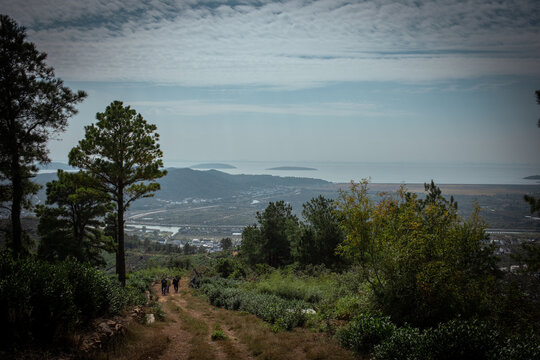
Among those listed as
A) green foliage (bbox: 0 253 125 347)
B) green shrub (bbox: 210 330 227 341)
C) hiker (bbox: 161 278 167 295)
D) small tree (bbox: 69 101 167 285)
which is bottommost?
hiker (bbox: 161 278 167 295)

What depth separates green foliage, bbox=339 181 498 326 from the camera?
335 inches

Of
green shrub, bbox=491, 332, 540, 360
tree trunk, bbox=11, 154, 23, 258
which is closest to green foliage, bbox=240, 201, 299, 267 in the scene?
tree trunk, bbox=11, 154, 23, 258

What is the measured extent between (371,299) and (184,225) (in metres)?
191

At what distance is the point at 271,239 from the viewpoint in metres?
34.7

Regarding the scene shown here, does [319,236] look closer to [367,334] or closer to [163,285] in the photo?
[163,285]

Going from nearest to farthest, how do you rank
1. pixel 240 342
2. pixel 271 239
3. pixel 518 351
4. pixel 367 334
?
pixel 518 351 → pixel 367 334 → pixel 240 342 → pixel 271 239

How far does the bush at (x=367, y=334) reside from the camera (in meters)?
7.93

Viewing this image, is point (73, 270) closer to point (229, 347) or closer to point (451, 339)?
point (229, 347)

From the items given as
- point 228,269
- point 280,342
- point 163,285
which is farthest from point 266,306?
point 228,269

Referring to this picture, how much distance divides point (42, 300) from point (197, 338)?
5.22 meters

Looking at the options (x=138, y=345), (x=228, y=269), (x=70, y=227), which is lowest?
(x=228, y=269)

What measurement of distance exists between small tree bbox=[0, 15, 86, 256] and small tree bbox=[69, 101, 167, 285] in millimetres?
1663

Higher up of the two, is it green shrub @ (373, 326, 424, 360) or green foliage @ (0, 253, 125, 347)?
green foliage @ (0, 253, 125, 347)

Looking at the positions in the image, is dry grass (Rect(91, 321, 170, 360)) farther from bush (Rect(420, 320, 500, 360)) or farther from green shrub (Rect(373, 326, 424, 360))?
bush (Rect(420, 320, 500, 360))
